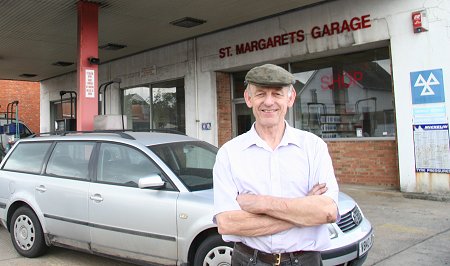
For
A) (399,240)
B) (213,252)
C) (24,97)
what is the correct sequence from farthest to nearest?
(24,97)
(399,240)
(213,252)

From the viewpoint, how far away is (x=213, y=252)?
3.81 meters

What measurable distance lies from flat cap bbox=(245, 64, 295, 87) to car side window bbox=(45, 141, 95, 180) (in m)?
3.44

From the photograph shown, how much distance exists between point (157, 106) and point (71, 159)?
967 cm

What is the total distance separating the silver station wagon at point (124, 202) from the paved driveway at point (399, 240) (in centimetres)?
28

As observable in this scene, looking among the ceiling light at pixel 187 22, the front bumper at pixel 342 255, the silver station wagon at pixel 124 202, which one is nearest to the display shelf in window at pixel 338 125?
the ceiling light at pixel 187 22

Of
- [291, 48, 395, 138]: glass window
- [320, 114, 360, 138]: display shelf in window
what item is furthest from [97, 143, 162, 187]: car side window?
[320, 114, 360, 138]: display shelf in window

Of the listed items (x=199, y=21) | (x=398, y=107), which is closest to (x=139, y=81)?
(x=199, y=21)

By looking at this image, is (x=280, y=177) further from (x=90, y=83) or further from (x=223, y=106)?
(x=223, y=106)

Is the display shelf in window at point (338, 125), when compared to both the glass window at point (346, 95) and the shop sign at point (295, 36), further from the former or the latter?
the shop sign at point (295, 36)

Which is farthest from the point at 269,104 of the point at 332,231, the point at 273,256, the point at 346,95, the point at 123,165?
the point at 346,95

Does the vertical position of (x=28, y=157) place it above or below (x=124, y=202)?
above

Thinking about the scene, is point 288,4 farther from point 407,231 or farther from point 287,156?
point 287,156

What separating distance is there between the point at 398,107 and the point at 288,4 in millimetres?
3437

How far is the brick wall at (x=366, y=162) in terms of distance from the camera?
947cm
